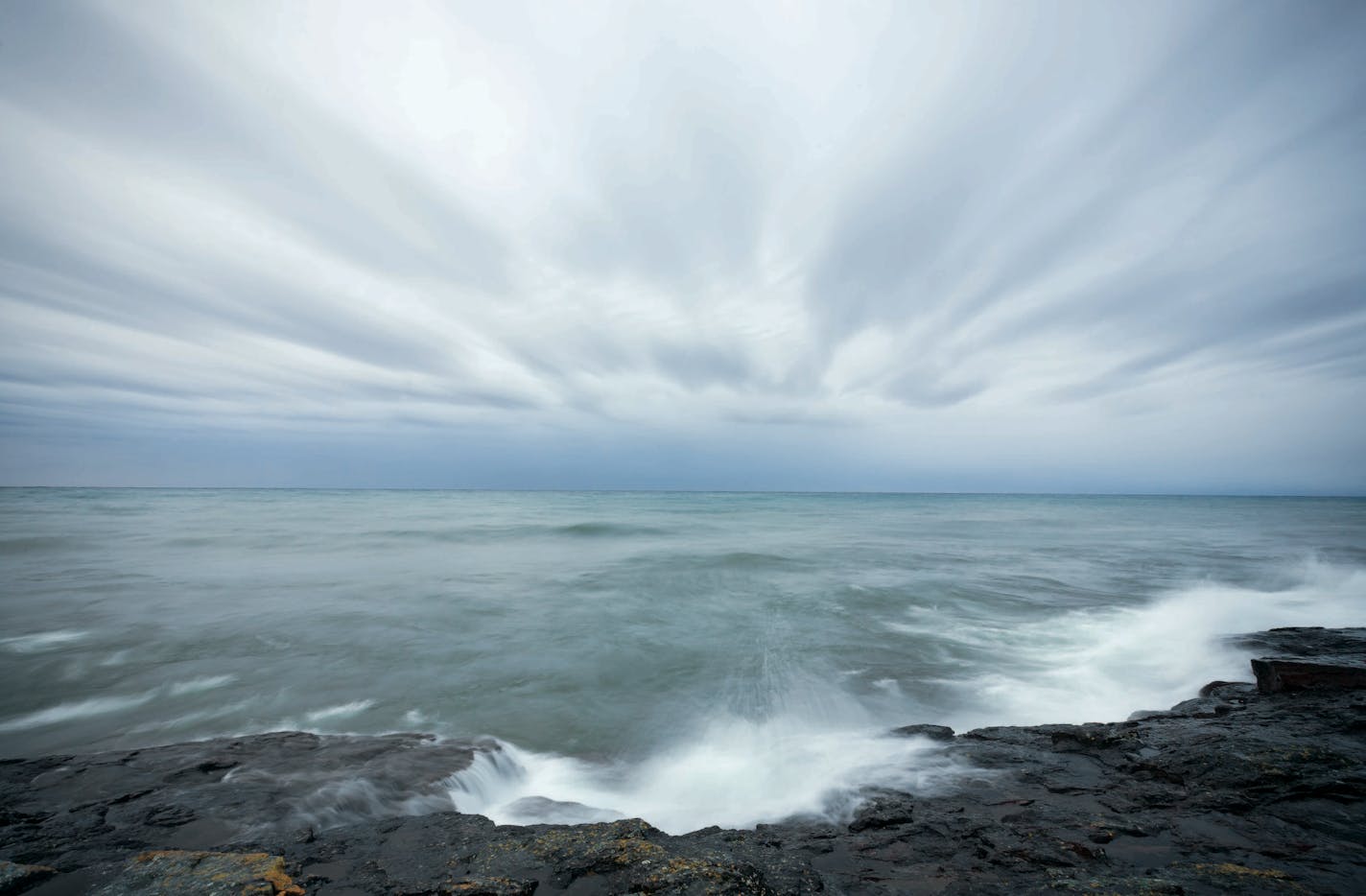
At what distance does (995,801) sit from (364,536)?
1210 inches

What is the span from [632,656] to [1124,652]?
8.24 m

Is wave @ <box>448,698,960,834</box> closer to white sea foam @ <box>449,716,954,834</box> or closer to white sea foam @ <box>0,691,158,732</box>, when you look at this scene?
white sea foam @ <box>449,716,954,834</box>

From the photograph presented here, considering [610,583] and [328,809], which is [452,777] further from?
[610,583]

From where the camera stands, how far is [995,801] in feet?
12.6

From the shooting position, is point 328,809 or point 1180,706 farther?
point 1180,706

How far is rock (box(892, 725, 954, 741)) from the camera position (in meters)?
5.35

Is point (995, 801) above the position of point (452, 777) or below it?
above

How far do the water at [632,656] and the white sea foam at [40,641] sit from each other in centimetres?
7

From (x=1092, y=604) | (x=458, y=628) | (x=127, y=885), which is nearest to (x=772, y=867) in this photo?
(x=127, y=885)

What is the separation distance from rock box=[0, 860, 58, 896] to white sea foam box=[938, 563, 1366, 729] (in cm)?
762

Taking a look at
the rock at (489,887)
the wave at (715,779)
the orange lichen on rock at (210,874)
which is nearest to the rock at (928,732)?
the wave at (715,779)

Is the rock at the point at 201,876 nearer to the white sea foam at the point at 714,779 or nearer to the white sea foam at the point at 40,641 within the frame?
the white sea foam at the point at 714,779

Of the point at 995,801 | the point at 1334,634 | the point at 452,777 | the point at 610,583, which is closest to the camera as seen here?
the point at 995,801

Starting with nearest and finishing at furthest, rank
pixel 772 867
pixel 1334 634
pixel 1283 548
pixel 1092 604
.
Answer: pixel 772 867 → pixel 1334 634 → pixel 1092 604 → pixel 1283 548
